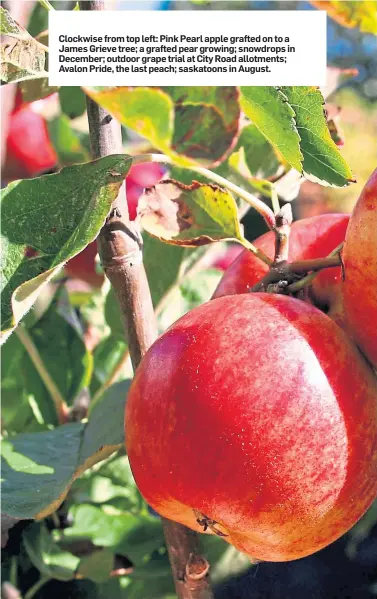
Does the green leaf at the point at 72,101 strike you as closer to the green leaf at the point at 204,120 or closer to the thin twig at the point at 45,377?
the green leaf at the point at 204,120

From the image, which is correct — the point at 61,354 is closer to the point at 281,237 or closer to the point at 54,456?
the point at 54,456

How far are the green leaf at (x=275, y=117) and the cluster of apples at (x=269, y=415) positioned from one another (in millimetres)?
55

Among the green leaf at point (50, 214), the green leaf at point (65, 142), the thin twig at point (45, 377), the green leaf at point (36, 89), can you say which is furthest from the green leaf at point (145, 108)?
the green leaf at point (65, 142)

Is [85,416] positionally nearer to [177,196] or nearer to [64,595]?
[64,595]

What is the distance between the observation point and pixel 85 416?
2.33 feet

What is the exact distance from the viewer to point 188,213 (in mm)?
483

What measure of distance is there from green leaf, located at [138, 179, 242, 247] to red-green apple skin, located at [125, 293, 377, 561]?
0.07 metres

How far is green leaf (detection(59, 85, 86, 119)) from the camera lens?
2.23ft

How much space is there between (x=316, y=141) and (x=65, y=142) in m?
0.48

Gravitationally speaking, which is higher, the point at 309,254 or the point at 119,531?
the point at 309,254

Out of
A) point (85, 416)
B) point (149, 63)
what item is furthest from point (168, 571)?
point (149, 63)

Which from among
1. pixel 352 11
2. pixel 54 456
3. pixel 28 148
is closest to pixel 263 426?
pixel 54 456

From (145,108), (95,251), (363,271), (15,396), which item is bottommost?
(15,396)

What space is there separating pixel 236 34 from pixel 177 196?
14cm
